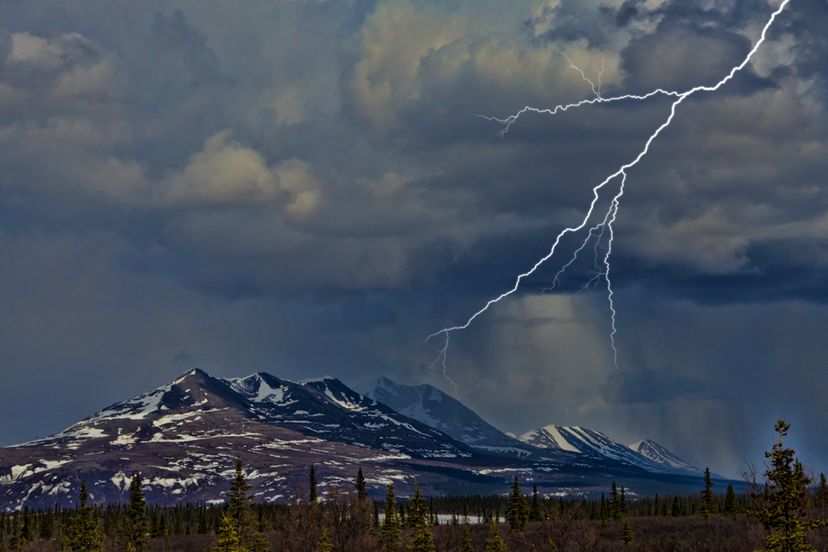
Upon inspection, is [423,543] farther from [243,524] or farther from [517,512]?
[517,512]

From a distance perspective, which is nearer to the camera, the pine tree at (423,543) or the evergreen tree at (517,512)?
the pine tree at (423,543)

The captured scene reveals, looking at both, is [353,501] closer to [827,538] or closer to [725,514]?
[827,538]

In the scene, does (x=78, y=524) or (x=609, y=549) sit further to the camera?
(x=78, y=524)

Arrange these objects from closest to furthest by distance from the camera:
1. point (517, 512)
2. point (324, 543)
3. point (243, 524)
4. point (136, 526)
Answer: point (324, 543) → point (243, 524) → point (136, 526) → point (517, 512)

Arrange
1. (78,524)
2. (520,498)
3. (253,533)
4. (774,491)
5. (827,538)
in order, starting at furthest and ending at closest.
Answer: (520,498) → (78,524) → (253,533) → (827,538) → (774,491)

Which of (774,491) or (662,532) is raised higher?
(774,491)

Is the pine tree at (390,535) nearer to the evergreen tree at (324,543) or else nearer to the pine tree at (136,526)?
the evergreen tree at (324,543)

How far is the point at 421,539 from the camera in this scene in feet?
315

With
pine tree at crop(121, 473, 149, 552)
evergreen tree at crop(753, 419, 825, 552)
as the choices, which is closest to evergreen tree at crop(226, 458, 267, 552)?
pine tree at crop(121, 473, 149, 552)

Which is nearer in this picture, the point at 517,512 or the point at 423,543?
the point at 423,543

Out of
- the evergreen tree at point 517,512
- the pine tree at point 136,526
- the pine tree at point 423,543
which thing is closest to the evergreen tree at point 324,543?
the pine tree at point 423,543

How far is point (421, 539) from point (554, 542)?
1255 cm

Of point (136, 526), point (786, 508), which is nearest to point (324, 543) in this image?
point (786, 508)

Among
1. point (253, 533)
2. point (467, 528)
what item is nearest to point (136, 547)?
point (253, 533)
